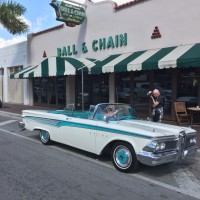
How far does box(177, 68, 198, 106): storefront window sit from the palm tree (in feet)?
43.1

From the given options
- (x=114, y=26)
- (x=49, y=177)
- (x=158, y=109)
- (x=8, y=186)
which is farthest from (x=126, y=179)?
(x=114, y=26)

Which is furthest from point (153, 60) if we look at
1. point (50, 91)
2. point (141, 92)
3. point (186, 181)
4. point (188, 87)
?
point (50, 91)

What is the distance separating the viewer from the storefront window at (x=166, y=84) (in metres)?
12.1

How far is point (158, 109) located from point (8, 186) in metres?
4.89

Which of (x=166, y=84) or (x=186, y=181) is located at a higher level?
(x=166, y=84)

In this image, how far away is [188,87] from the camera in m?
11.4

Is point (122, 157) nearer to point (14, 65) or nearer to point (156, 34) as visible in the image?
point (156, 34)

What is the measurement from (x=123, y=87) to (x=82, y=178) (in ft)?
29.7

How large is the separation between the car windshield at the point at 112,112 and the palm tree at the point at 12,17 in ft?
51.0

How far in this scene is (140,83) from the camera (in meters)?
13.3

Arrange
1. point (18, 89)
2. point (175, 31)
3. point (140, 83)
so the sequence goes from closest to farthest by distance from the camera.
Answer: point (175, 31)
point (140, 83)
point (18, 89)

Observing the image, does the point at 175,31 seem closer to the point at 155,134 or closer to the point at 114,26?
the point at 114,26

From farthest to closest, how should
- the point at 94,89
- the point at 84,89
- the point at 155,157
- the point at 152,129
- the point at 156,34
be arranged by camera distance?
the point at 84,89, the point at 94,89, the point at 156,34, the point at 152,129, the point at 155,157

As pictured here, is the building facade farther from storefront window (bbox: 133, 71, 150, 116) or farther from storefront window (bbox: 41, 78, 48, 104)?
storefront window (bbox: 41, 78, 48, 104)
